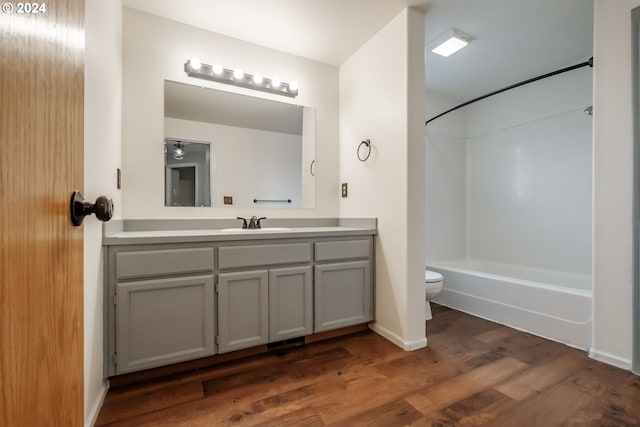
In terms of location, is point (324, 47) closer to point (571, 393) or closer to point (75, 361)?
point (75, 361)

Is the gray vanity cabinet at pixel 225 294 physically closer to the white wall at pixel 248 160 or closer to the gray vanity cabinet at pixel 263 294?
the gray vanity cabinet at pixel 263 294

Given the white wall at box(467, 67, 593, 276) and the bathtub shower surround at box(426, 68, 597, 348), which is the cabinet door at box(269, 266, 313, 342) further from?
the white wall at box(467, 67, 593, 276)

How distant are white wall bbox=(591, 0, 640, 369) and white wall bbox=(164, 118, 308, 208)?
6.90ft

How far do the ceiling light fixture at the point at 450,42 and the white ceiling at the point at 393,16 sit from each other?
1.7 inches

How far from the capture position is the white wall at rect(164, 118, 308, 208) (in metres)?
2.24

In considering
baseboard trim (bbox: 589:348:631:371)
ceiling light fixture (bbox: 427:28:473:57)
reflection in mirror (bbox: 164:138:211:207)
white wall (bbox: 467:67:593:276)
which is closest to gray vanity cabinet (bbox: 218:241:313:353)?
reflection in mirror (bbox: 164:138:211:207)

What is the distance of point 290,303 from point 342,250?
0.55 m

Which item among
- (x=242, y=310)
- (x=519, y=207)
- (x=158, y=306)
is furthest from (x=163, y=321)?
(x=519, y=207)

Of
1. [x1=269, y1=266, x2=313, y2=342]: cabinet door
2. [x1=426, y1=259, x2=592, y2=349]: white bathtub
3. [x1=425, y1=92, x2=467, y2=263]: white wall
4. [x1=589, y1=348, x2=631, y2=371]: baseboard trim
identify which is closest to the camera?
[x1=589, y1=348, x2=631, y2=371]: baseboard trim

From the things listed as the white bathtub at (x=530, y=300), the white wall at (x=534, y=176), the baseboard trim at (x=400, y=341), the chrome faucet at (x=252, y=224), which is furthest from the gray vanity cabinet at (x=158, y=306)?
the white wall at (x=534, y=176)

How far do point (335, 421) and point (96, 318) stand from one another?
4.03 feet

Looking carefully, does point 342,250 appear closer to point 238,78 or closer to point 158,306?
point 158,306

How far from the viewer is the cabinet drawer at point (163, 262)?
1510mm

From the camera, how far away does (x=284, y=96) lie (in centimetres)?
248
